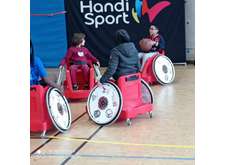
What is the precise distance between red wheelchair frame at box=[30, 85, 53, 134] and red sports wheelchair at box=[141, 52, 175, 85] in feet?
9.75

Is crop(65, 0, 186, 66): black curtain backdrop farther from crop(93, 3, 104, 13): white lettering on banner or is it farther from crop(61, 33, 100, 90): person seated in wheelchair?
crop(61, 33, 100, 90): person seated in wheelchair

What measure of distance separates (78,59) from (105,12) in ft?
11.5

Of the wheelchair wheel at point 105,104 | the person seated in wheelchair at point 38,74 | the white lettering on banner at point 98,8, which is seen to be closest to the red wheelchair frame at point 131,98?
the wheelchair wheel at point 105,104

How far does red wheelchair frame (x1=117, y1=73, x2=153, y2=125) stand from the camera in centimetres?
471

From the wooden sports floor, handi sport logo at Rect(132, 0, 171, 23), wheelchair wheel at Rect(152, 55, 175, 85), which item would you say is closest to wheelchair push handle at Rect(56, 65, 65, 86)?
the wooden sports floor

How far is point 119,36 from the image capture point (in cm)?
483

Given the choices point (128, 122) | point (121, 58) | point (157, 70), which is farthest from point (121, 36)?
point (157, 70)

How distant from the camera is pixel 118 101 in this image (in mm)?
4574

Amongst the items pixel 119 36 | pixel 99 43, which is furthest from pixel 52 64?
pixel 119 36

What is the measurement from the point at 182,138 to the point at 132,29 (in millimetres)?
5660

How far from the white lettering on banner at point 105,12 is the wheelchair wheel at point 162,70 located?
8.50ft
